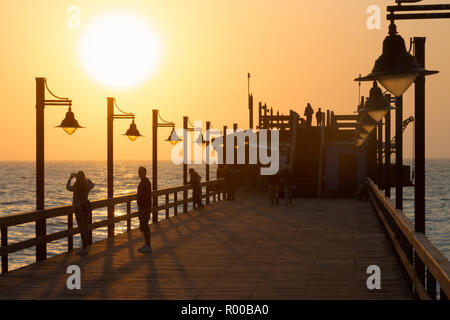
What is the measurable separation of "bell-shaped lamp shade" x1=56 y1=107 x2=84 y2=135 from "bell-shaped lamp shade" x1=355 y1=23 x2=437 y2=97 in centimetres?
911

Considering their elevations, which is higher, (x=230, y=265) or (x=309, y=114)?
(x=309, y=114)

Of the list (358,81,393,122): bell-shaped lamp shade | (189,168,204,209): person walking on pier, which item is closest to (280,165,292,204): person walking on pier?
(189,168,204,209): person walking on pier

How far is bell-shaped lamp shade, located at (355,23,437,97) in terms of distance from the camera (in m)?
8.65

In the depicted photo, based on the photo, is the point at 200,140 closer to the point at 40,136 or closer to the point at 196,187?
the point at 196,187

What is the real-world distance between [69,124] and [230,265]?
4652 mm

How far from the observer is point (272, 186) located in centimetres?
3388

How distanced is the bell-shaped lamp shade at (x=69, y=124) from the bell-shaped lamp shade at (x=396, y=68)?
911 cm

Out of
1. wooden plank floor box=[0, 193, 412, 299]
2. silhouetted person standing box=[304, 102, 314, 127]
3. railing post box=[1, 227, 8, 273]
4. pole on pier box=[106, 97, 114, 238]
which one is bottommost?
wooden plank floor box=[0, 193, 412, 299]

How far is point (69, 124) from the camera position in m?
16.7

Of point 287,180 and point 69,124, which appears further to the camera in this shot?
point 287,180

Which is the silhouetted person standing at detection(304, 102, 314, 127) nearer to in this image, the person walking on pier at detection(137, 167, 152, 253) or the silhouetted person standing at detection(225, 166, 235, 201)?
the silhouetted person standing at detection(225, 166, 235, 201)

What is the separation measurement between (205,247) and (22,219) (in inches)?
190

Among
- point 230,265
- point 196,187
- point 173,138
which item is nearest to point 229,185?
point 196,187
